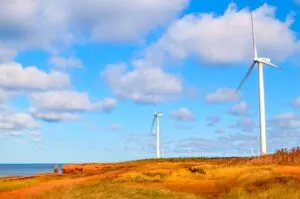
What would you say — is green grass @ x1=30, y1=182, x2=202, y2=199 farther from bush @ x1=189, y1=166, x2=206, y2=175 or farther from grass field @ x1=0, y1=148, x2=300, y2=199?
bush @ x1=189, y1=166, x2=206, y2=175

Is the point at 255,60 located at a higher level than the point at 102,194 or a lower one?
higher

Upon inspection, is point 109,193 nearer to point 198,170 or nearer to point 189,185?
point 189,185

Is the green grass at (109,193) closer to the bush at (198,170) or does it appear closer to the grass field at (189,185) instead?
the grass field at (189,185)

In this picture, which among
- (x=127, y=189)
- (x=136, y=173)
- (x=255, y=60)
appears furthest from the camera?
(x=255, y=60)

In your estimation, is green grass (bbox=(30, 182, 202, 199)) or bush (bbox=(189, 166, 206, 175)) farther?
bush (bbox=(189, 166, 206, 175))

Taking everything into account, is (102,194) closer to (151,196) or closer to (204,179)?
(151,196)

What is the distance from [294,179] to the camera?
3466 cm

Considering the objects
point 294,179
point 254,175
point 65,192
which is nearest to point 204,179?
point 254,175

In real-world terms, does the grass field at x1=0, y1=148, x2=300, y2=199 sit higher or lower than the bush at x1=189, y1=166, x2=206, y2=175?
lower

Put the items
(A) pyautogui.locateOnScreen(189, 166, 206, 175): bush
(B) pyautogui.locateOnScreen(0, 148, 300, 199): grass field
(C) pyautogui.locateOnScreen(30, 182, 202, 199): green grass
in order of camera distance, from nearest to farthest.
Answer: (C) pyautogui.locateOnScreen(30, 182, 202, 199): green grass → (B) pyautogui.locateOnScreen(0, 148, 300, 199): grass field → (A) pyautogui.locateOnScreen(189, 166, 206, 175): bush

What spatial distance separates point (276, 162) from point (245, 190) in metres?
16.4

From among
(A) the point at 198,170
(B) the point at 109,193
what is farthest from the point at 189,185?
(B) the point at 109,193

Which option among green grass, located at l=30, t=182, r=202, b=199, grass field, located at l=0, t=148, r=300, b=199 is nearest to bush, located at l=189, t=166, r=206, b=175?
grass field, located at l=0, t=148, r=300, b=199

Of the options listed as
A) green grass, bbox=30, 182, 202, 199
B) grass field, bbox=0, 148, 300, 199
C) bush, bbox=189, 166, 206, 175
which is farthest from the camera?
bush, bbox=189, 166, 206, 175
